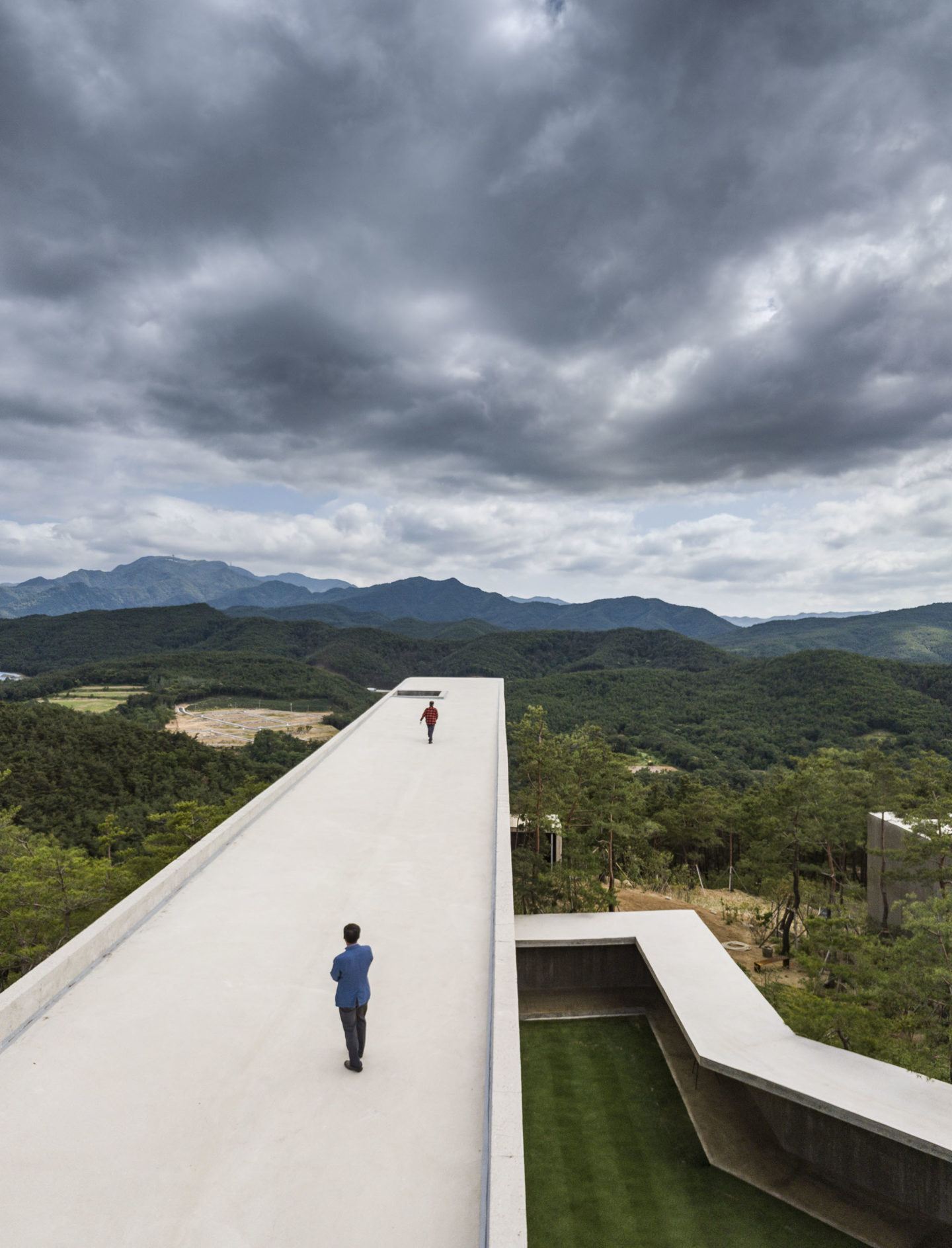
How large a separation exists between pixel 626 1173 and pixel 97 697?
10329 cm

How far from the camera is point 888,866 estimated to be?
18.0 meters

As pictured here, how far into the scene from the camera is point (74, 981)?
5.48 m

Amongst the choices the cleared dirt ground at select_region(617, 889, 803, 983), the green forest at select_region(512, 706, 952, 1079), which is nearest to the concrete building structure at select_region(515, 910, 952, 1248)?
the green forest at select_region(512, 706, 952, 1079)

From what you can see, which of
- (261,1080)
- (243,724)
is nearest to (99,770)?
(243,724)

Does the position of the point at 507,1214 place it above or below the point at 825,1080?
above

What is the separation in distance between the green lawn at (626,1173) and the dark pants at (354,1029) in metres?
6.08

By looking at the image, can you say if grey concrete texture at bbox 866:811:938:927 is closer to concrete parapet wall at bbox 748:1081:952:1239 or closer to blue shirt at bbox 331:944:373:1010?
concrete parapet wall at bbox 748:1081:952:1239

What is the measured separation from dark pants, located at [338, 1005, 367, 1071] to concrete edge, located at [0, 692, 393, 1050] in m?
2.50

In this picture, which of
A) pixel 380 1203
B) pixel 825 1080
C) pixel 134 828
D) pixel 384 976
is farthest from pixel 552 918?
pixel 134 828

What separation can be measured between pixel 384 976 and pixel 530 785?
40.8 feet

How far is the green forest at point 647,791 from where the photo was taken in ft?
42.5

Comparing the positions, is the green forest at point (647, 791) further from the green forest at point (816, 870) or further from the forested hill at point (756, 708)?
the forested hill at point (756, 708)

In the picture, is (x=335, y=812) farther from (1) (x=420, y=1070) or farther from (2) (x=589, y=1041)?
(2) (x=589, y=1041)

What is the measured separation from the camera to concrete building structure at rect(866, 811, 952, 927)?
53.7 ft
